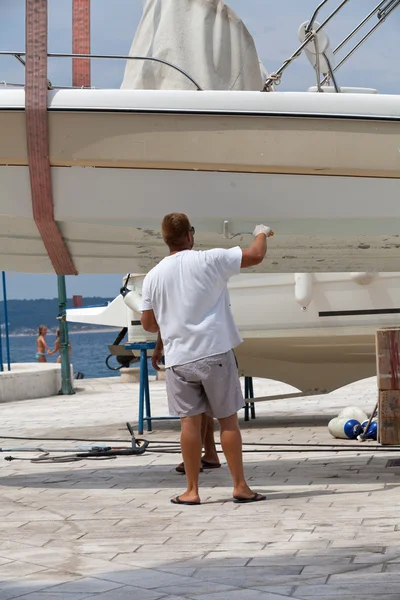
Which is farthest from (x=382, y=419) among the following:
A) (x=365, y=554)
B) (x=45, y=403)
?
(x=45, y=403)

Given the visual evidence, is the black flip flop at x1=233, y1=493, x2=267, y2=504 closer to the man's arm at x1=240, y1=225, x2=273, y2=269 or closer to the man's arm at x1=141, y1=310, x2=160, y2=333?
the man's arm at x1=141, y1=310, x2=160, y2=333

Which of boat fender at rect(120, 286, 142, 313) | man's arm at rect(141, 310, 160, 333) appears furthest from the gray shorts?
boat fender at rect(120, 286, 142, 313)

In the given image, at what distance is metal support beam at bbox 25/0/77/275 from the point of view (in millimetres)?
5887

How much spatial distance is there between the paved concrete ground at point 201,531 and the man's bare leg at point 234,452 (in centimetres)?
11

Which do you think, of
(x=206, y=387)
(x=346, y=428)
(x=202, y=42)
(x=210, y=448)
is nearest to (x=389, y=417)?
(x=210, y=448)

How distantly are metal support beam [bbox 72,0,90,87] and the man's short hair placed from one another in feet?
4.51

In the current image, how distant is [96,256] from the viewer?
23.5ft

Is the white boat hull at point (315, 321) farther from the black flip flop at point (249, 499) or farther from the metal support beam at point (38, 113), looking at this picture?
the black flip flop at point (249, 499)

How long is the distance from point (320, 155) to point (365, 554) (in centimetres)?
279

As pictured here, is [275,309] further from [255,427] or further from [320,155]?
[320,155]

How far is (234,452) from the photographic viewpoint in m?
5.32

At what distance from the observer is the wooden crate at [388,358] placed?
633cm

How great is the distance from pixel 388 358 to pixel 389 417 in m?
0.36

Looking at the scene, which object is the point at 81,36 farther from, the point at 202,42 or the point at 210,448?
the point at 210,448
